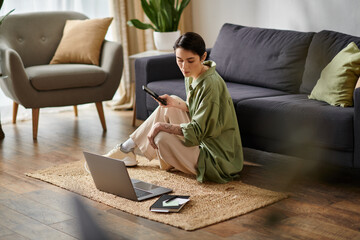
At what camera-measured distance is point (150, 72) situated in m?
4.14

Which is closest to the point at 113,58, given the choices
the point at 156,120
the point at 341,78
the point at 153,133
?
the point at 156,120

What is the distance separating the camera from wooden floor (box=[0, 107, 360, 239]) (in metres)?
2.39

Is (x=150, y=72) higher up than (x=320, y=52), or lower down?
lower down

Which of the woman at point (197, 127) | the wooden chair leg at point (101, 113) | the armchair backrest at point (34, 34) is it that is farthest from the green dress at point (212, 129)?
the armchair backrest at point (34, 34)

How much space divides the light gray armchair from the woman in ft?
4.01

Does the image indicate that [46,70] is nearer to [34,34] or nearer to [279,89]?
[34,34]

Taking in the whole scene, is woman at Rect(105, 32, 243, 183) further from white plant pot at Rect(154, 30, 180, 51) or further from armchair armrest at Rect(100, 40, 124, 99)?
white plant pot at Rect(154, 30, 180, 51)

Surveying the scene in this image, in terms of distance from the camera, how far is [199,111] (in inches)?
116

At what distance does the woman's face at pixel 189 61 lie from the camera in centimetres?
291

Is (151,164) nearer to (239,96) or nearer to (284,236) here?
(239,96)

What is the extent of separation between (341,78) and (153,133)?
1.02m

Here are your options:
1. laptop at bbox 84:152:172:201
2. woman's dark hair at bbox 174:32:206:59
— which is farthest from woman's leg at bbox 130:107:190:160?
woman's dark hair at bbox 174:32:206:59

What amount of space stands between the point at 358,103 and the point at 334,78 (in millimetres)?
425

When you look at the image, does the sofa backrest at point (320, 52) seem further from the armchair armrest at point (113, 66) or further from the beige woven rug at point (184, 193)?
the armchair armrest at point (113, 66)
